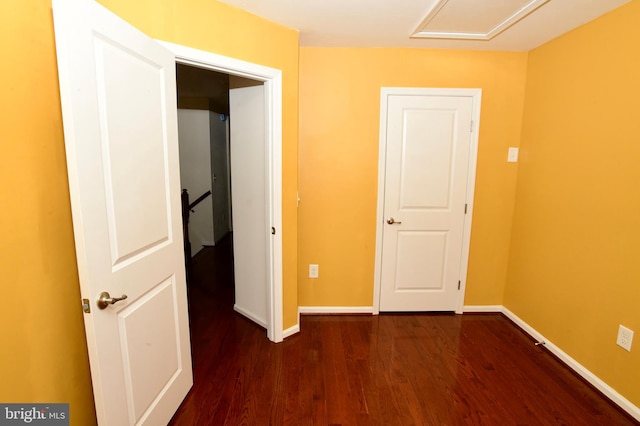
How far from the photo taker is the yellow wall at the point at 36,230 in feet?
3.19

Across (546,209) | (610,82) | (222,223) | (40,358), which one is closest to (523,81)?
(610,82)

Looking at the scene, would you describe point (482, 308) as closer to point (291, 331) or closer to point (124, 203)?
point (291, 331)

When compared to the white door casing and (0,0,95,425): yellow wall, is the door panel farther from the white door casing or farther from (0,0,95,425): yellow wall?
(0,0,95,425): yellow wall

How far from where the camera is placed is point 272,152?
217 centimetres

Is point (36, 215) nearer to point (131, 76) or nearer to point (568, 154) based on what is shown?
point (131, 76)

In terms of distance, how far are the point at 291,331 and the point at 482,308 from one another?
1.86 m

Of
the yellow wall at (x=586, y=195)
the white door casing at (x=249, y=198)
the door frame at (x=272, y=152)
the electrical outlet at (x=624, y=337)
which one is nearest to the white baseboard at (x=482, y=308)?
the yellow wall at (x=586, y=195)

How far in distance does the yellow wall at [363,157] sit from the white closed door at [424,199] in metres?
0.13

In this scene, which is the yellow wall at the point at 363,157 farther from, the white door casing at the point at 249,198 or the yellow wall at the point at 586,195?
the white door casing at the point at 249,198

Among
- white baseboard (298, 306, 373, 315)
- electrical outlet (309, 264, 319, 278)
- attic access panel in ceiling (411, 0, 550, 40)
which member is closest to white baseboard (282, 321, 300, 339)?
white baseboard (298, 306, 373, 315)

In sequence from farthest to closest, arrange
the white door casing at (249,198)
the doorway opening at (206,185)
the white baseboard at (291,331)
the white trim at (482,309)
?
the doorway opening at (206,185)
the white trim at (482,309)
the white baseboard at (291,331)
the white door casing at (249,198)

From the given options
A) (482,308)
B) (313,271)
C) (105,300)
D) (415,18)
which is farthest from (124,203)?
(482,308)

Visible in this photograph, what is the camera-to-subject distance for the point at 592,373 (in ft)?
6.56

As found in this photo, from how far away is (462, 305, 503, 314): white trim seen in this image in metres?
2.93
